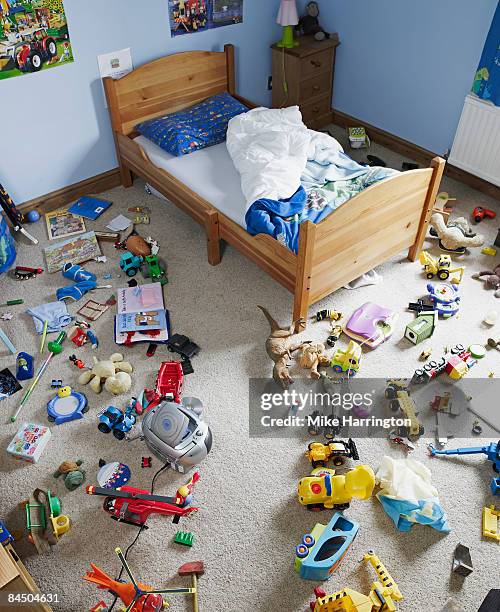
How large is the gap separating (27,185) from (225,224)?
126cm

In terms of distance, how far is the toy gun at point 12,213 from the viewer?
3010 mm

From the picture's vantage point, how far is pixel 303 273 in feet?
7.69

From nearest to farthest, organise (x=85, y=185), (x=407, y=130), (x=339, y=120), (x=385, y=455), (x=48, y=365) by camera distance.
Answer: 1. (x=385, y=455)
2. (x=48, y=365)
3. (x=85, y=185)
4. (x=407, y=130)
5. (x=339, y=120)

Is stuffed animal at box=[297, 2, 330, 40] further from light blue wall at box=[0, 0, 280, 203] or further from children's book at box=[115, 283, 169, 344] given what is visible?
children's book at box=[115, 283, 169, 344]

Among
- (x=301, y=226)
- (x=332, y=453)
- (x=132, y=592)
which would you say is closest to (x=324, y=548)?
(x=332, y=453)

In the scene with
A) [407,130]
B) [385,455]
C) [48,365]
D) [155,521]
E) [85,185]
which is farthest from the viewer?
[407,130]

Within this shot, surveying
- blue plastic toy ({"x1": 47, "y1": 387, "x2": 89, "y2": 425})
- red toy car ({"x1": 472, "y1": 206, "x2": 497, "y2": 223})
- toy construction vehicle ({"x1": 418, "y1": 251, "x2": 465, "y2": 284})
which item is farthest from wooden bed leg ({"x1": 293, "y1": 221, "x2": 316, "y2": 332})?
red toy car ({"x1": 472, "y1": 206, "x2": 497, "y2": 223})

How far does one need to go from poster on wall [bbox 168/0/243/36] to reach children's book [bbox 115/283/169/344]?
5.21 ft

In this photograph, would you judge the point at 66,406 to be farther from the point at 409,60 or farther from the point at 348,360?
the point at 409,60

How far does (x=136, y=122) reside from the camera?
330 cm

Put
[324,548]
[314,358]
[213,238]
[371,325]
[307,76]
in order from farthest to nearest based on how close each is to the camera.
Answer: [307,76] → [213,238] → [371,325] → [314,358] → [324,548]

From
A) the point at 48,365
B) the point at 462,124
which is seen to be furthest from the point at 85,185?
the point at 462,124

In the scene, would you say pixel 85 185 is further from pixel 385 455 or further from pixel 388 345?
pixel 385 455
